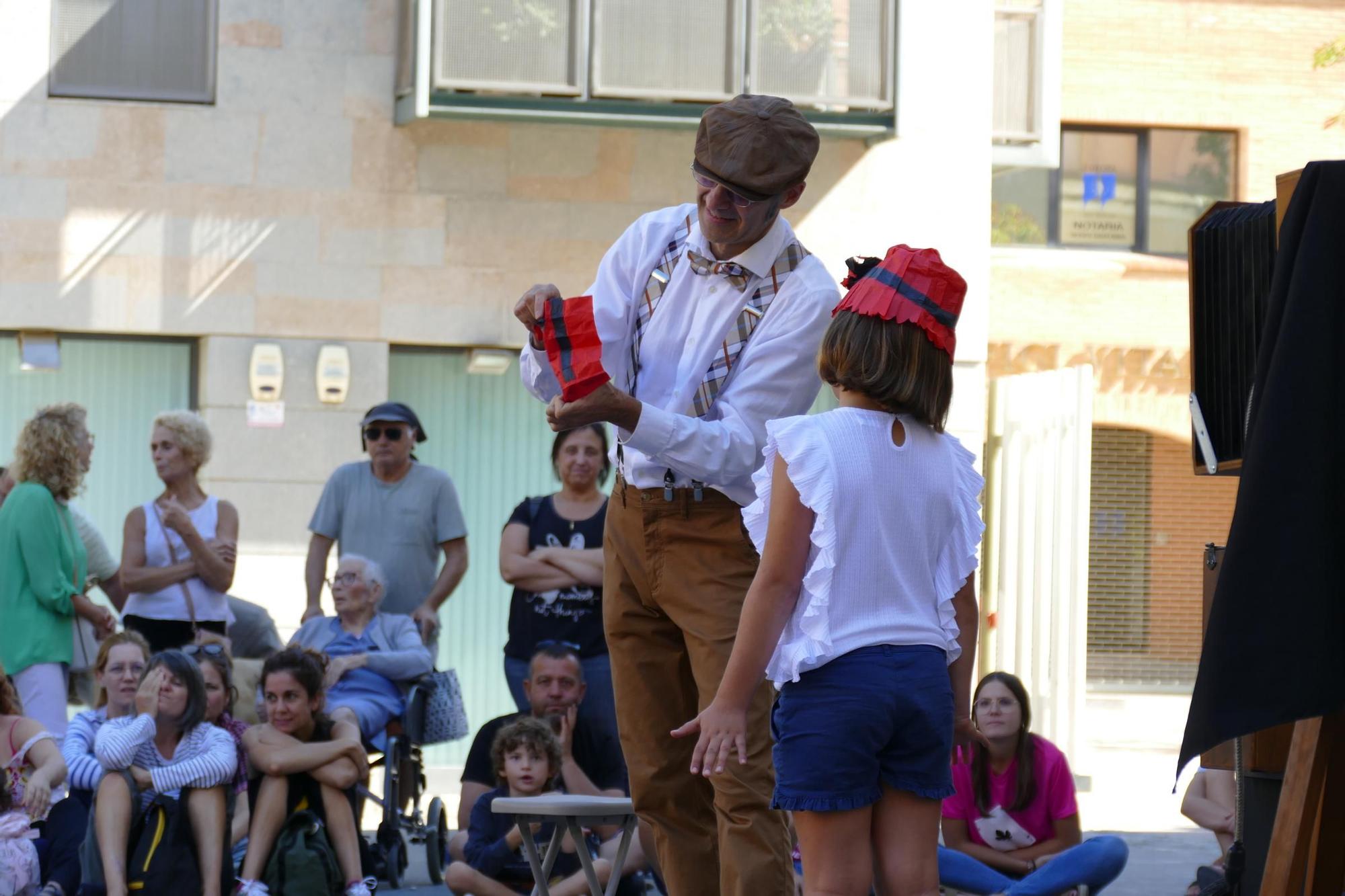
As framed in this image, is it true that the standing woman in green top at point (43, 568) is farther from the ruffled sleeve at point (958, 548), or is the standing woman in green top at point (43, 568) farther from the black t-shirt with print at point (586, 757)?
the ruffled sleeve at point (958, 548)

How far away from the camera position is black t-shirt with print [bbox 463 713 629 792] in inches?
311

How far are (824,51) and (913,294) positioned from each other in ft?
28.4

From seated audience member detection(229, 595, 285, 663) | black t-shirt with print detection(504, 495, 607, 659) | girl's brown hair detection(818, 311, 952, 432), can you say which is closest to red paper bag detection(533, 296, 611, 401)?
girl's brown hair detection(818, 311, 952, 432)

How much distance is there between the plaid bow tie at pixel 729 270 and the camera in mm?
4324

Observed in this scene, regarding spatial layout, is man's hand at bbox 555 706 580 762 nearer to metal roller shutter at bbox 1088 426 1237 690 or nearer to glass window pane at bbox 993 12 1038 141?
glass window pane at bbox 993 12 1038 141

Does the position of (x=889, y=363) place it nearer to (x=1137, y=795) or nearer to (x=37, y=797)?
(x=37, y=797)

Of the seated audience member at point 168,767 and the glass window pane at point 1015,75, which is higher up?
the glass window pane at point 1015,75

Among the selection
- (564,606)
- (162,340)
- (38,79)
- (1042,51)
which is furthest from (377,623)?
(1042,51)

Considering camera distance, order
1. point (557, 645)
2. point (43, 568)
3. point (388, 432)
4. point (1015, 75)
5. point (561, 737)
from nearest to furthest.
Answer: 1. point (561, 737)
2. point (557, 645)
3. point (43, 568)
4. point (388, 432)
5. point (1015, 75)

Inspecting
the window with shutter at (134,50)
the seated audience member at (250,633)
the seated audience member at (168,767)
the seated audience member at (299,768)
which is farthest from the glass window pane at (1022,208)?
the seated audience member at (168,767)

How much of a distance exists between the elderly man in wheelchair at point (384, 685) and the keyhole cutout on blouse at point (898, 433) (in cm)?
488

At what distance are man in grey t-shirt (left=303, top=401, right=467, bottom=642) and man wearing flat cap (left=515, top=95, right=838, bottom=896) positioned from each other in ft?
14.7

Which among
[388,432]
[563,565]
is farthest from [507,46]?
[563,565]

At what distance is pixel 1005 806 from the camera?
281 inches
